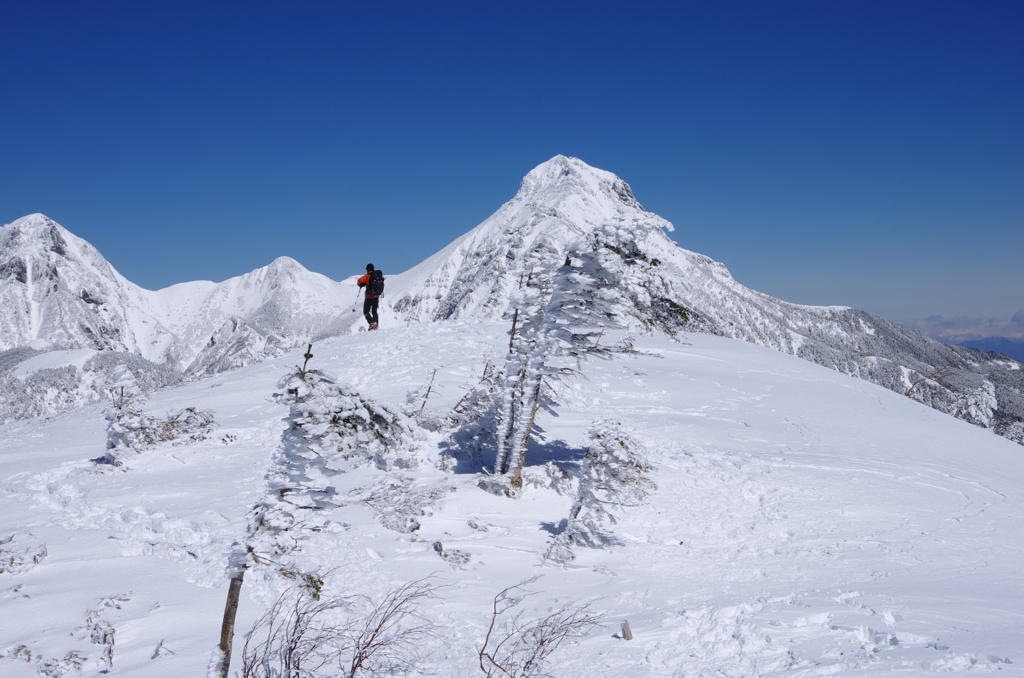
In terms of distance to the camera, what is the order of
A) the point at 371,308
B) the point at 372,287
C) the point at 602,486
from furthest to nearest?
1. the point at 371,308
2. the point at 372,287
3. the point at 602,486

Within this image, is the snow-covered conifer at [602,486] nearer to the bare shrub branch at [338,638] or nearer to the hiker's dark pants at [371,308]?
the bare shrub branch at [338,638]

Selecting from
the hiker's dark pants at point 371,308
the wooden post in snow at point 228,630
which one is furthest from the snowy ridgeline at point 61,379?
the wooden post in snow at point 228,630

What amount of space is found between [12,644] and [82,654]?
2.34 feet

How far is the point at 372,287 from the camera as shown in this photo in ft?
63.6

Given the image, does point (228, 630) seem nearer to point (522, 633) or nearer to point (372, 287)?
point (522, 633)

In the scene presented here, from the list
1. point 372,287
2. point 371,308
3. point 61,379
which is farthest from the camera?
point 61,379

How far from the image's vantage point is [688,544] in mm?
9164

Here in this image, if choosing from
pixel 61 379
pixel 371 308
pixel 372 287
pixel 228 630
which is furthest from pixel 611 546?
pixel 61 379

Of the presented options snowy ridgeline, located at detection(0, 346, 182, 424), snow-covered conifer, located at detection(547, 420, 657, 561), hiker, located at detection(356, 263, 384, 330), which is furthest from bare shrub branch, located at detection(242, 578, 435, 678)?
snowy ridgeline, located at detection(0, 346, 182, 424)

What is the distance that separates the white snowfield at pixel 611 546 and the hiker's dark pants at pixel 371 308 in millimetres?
4673

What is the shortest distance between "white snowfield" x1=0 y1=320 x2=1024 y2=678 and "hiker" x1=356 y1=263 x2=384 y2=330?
177 inches

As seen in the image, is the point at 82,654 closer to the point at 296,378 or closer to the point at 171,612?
the point at 171,612

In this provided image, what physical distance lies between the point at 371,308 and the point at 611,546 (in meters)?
14.6

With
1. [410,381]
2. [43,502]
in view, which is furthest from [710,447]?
[43,502]
